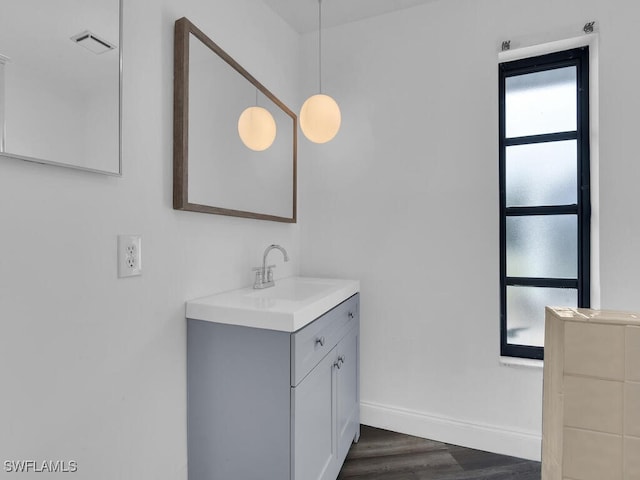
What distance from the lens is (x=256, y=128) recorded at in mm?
1704

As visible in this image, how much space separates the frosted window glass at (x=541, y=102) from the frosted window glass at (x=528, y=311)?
3.00ft

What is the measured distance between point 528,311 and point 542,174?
793mm

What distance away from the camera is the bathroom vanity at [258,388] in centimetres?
112

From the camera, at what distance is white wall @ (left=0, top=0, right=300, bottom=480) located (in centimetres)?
81

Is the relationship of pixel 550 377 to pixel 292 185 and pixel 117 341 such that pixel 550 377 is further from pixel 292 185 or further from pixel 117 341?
pixel 292 185

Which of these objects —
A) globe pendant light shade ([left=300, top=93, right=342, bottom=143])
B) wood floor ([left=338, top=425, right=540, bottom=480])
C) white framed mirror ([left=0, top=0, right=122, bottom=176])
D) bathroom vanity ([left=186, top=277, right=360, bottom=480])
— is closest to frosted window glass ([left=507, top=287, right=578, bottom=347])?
wood floor ([left=338, top=425, right=540, bottom=480])

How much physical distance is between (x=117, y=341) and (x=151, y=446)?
1.39ft

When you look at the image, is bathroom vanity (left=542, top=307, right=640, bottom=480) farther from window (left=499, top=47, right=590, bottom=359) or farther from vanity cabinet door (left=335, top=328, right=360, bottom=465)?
window (left=499, top=47, right=590, bottom=359)

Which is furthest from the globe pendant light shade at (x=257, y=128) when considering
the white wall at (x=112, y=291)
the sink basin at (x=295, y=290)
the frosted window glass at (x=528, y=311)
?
the frosted window glass at (x=528, y=311)

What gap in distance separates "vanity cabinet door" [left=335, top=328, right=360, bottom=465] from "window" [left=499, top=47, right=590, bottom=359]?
0.87 m

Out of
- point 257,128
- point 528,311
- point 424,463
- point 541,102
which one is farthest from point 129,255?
point 541,102

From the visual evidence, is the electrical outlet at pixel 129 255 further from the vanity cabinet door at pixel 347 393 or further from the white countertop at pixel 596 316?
the white countertop at pixel 596 316

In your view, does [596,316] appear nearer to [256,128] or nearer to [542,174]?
[542,174]

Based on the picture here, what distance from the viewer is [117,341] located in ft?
3.39
